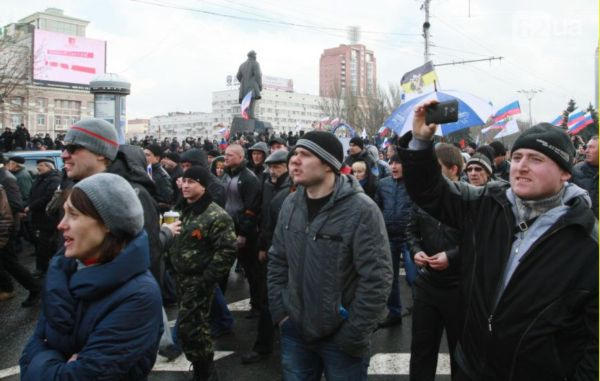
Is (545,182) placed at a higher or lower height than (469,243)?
higher

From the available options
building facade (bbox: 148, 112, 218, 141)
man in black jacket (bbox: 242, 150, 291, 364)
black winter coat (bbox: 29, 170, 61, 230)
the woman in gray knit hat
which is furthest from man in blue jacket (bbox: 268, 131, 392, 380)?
Result: building facade (bbox: 148, 112, 218, 141)

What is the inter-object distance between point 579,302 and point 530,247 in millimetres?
270

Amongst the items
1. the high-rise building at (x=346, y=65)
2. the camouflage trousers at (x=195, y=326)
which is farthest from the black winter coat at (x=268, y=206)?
the high-rise building at (x=346, y=65)

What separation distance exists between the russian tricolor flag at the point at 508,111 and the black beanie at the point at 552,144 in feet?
43.0

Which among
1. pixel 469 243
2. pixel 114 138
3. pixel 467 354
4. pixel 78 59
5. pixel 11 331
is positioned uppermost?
pixel 78 59

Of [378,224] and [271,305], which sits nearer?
[378,224]

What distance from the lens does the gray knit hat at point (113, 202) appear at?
2020 mm

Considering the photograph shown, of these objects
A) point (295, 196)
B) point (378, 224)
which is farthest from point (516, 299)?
point (295, 196)

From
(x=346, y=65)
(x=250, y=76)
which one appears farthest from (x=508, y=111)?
(x=346, y=65)

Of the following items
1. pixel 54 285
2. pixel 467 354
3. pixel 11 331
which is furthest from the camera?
pixel 11 331

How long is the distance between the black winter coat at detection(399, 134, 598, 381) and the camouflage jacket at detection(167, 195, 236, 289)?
232 centimetres

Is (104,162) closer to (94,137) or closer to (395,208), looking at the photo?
(94,137)

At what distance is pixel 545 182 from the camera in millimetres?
2176

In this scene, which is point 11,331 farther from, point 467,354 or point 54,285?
point 467,354
